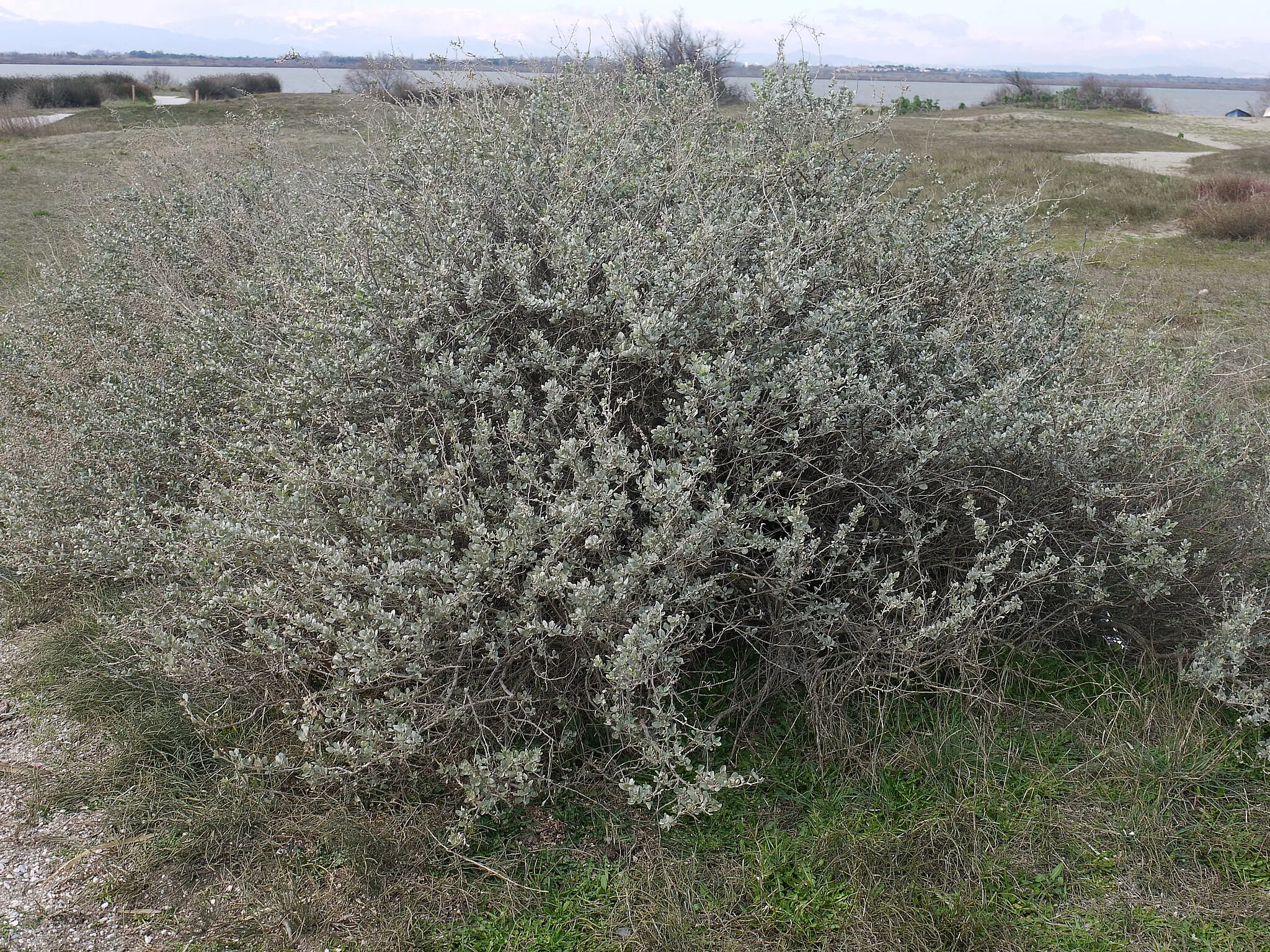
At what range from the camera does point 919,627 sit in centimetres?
279

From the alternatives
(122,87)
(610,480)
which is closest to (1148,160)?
(610,480)

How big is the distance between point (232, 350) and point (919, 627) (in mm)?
2929

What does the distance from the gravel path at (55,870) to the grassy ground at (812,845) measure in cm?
5

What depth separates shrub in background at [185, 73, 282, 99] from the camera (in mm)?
30922

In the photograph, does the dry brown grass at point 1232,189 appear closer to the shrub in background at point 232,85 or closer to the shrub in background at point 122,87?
the shrub in background at point 232,85

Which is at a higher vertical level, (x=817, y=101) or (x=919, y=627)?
(x=817, y=101)

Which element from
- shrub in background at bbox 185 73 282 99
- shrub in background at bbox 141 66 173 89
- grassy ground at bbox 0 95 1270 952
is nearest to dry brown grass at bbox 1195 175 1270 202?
grassy ground at bbox 0 95 1270 952

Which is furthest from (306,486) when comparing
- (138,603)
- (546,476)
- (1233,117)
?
(1233,117)

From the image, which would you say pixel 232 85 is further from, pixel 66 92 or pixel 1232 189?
pixel 1232 189

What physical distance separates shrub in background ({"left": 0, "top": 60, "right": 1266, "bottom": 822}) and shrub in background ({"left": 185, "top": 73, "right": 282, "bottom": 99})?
98.9 ft

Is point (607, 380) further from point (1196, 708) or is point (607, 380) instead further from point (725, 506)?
point (1196, 708)

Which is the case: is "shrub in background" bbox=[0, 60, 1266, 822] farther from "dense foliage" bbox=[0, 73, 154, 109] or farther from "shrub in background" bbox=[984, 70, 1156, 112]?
"shrub in background" bbox=[984, 70, 1156, 112]

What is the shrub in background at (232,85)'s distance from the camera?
30.9 metres

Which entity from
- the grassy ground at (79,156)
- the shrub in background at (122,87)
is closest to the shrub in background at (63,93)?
the shrub in background at (122,87)
